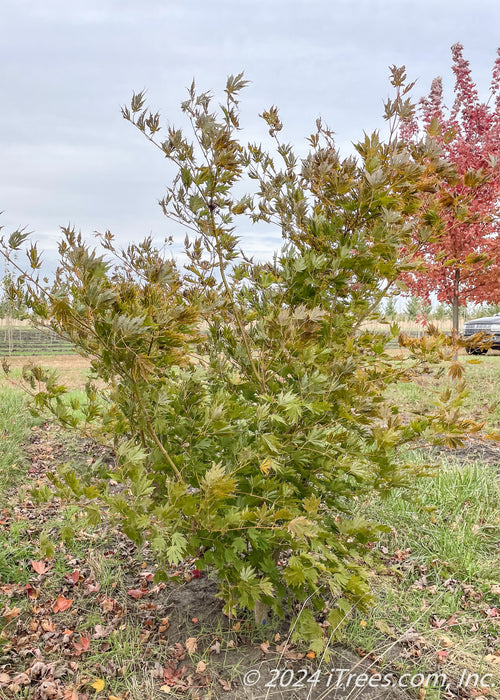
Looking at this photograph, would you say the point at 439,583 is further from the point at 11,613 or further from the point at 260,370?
the point at 11,613

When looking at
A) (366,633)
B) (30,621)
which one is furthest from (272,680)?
(30,621)

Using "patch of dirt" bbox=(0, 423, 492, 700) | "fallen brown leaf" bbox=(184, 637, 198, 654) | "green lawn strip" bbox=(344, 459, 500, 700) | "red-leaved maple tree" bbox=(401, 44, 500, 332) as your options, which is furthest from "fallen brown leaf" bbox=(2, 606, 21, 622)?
"red-leaved maple tree" bbox=(401, 44, 500, 332)

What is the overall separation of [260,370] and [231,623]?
137cm

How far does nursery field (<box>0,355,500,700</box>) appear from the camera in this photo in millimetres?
2125

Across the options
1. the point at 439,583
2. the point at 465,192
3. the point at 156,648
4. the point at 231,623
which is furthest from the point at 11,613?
the point at 465,192

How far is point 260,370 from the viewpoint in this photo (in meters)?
Answer: 2.10

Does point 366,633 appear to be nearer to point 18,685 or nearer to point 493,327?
point 18,685

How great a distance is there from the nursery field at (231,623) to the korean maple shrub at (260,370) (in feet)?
0.88

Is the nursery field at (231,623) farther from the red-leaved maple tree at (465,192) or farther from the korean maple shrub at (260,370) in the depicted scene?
the red-leaved maple tree at (465,192)

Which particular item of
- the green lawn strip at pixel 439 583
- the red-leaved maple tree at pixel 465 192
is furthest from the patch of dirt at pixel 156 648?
the red-leaved maple tree at pixel 465 192

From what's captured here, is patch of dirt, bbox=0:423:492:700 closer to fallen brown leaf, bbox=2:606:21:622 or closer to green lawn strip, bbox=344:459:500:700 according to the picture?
fallen brown leaf, bbox=2:606:21:622

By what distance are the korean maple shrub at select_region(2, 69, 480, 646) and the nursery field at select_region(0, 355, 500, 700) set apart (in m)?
0.27

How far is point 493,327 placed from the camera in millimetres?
15008

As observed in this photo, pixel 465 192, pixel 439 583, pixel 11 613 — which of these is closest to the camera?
pixel 11 613
